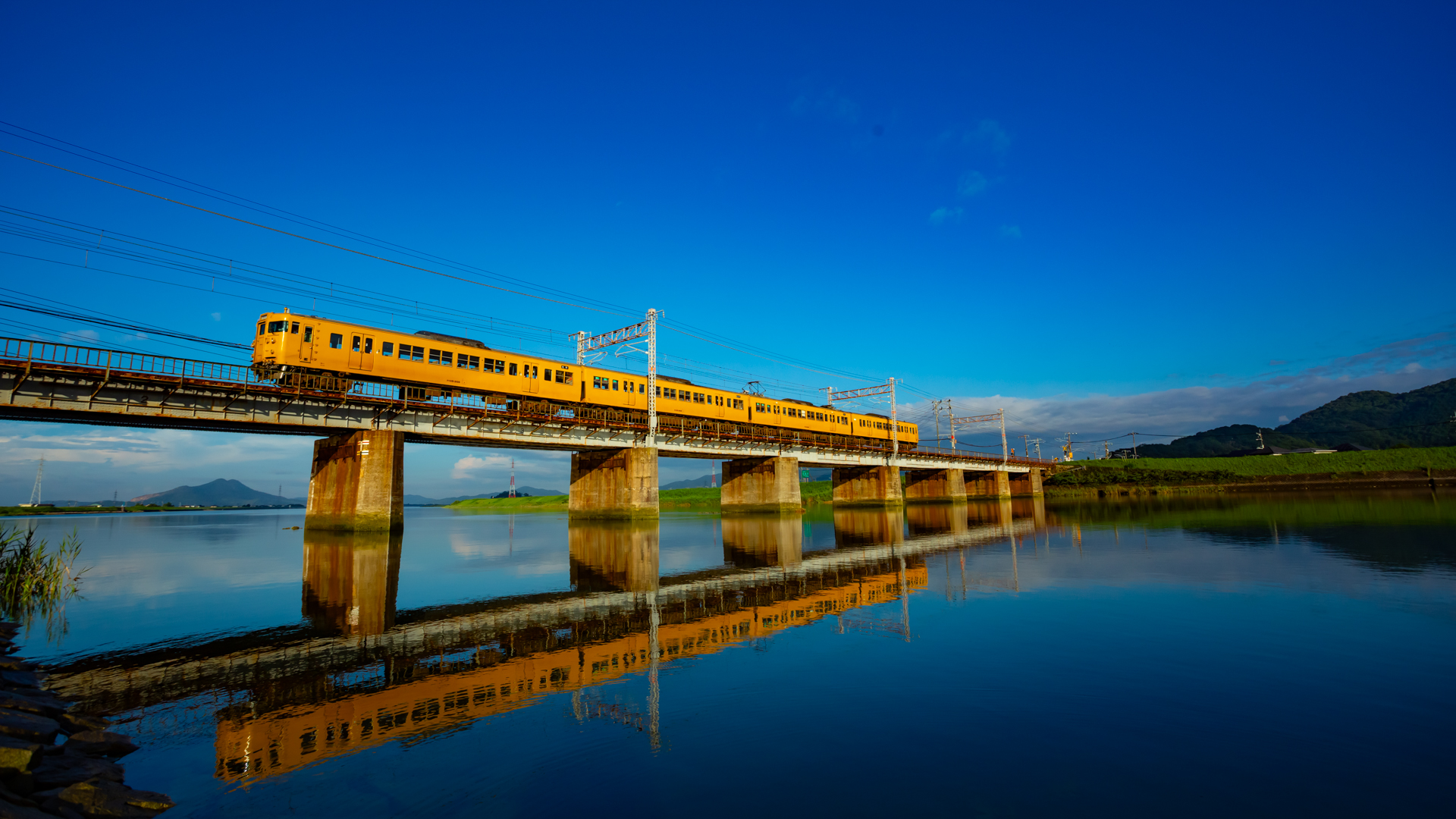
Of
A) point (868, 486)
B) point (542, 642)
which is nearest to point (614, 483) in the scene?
point (542, 642)

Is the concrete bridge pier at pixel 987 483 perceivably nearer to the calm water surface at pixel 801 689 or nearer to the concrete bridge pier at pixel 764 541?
the concrete bridge pier at pixel 764 541

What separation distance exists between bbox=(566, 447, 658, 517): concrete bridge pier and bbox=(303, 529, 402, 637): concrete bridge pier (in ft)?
54.4

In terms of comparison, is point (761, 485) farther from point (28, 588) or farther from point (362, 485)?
point (28, 588)

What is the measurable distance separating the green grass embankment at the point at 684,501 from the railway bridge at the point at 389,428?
25.3 metres

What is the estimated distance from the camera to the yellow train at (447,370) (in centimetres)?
3186

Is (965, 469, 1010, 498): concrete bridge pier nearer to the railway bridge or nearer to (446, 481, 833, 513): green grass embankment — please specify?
(446, 481, 833, 513): green grass embankment

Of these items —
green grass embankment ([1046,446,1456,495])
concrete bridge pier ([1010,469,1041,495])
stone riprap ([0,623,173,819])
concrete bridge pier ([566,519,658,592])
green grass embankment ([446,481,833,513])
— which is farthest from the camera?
green grass embankment ([446,481,833,513])

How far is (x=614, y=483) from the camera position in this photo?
47.7m

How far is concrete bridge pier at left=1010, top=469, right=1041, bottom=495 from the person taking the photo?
95750 mm

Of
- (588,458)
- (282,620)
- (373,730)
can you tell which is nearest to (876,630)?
(373,730)

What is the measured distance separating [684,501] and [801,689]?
101 meters

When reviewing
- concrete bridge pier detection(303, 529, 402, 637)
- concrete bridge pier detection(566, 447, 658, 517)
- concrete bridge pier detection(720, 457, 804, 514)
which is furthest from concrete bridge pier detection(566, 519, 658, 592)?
concrete bridge pier detection(720, 457, 804, 514)

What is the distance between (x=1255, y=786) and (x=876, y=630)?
7.25 meters

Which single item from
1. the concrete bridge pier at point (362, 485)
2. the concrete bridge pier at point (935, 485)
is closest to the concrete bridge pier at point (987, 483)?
the concrete bridge pier at point (935, 485)
